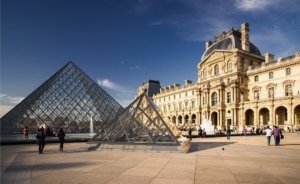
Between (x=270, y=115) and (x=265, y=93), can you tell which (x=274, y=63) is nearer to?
Result: (x=265, y=93)

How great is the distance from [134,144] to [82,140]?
7.60 m

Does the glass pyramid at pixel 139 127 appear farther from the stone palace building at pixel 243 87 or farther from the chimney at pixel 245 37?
the chimney at pixel 245 37

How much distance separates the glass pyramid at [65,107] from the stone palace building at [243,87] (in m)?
28.7

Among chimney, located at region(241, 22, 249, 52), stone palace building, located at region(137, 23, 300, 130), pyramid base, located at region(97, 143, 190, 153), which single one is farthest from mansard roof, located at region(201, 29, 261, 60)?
pyramid base, located at region(97, 143, 190, 153)

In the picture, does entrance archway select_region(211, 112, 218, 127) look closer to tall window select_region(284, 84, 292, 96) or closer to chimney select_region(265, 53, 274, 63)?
chimney select_region(265, 53, 274, 63)

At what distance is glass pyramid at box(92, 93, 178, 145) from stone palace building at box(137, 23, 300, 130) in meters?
33.2

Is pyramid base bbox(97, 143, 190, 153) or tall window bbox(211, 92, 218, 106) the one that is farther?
tall window bbox(211, 92, 218, 106)

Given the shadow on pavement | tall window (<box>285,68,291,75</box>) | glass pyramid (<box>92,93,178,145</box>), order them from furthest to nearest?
tall window (<box>285,68,291,75</box>) < the shadow on pavement < glass pyramid (<box>92,93,178,145</box>)

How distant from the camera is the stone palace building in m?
44.1

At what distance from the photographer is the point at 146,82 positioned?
95.2 m

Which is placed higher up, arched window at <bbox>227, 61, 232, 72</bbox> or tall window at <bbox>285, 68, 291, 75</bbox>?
arched window at <bbox>227, 61, 232, 72</bbox>

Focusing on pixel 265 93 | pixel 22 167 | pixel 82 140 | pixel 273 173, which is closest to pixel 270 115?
pixel 265 93

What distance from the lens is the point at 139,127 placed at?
46.6ft

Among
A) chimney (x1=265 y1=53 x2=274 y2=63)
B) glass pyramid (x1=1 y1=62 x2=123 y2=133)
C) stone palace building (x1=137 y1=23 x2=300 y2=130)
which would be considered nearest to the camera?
glass pyramid (x1=1 y1=62 x2=123 y2=133)
